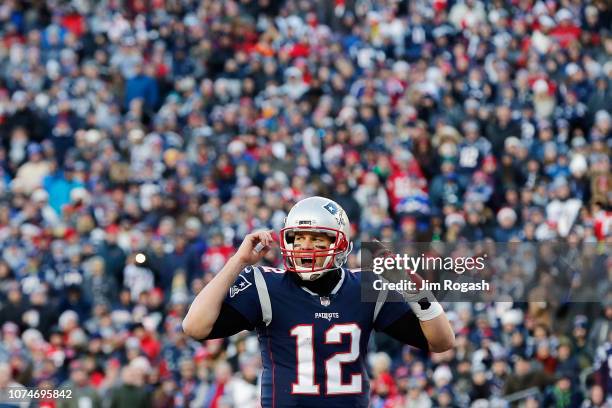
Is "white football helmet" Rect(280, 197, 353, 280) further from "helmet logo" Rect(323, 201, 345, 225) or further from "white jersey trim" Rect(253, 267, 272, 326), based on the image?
"white jersey trim" Rect(253, 267, 272, 326)

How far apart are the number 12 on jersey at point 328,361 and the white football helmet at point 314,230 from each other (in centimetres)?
22

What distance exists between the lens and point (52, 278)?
13.8m

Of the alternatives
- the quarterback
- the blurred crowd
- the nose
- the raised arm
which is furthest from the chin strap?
the blurred crowd

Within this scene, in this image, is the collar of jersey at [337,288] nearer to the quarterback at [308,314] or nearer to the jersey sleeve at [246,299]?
the quarterback at [308,314]

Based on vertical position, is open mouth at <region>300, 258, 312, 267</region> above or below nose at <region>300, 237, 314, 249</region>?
below

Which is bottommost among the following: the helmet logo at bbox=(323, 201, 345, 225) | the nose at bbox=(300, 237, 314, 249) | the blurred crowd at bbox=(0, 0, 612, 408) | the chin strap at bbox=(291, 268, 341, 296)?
the chin strap at bbox=(291, 268, 341, 296)

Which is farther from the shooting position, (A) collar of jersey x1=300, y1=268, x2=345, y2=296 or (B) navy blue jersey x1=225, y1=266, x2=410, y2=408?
(A) collar of jersey x1=300, y1=268, x2=345, y2=296

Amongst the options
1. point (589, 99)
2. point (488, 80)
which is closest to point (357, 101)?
point (488, 80)

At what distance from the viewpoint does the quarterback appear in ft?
17.6

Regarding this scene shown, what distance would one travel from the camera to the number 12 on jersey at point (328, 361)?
212 inches

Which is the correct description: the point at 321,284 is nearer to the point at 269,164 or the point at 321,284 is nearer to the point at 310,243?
the point at 310,243

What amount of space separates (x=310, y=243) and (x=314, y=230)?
0.18ft

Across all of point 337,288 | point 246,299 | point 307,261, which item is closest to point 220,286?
point 246,299

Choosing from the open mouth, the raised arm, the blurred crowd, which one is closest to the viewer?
the raised arm
